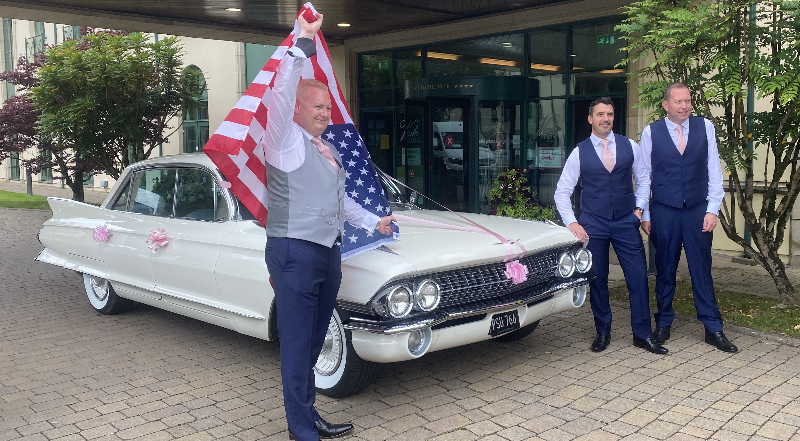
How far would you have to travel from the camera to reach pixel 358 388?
15.7 ft

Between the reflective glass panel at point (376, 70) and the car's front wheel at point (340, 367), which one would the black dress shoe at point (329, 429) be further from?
the reflective glass panel at point (376, 70)

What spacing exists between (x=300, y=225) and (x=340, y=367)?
135 cm

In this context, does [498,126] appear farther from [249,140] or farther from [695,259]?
[249,140]

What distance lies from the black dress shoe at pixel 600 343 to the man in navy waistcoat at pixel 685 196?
0.41 meters

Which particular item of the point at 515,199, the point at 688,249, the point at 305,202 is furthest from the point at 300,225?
the point at 515,199

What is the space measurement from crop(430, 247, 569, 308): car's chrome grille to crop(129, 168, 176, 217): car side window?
2.72 metres

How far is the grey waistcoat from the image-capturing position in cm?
379

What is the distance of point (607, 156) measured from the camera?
560 cm

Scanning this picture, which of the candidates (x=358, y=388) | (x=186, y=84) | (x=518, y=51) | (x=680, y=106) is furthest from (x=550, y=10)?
(x=358, y=388)

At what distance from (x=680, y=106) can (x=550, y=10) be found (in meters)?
6.38

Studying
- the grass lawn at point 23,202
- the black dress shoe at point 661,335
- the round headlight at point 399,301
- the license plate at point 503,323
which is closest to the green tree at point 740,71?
the black dress shoe at point 661,335

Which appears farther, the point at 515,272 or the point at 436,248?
the point at 515,272

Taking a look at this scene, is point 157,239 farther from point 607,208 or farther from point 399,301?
point 607,208

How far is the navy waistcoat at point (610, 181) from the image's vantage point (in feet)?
18.3
